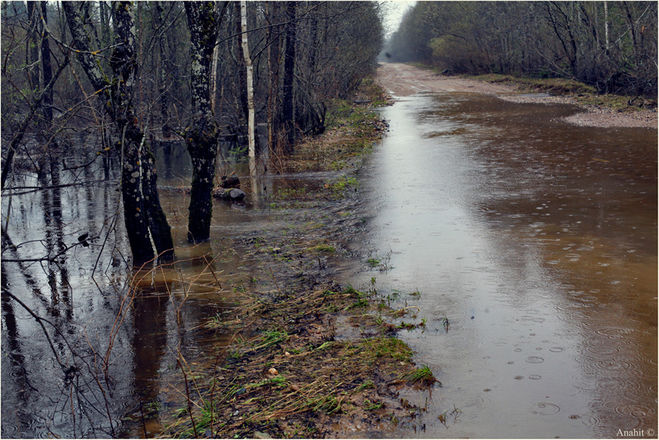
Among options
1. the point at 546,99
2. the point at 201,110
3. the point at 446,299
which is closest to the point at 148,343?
the point at 446,299

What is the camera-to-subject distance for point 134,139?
8273 mm

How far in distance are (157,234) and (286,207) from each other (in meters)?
3.95

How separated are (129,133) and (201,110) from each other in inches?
55.2

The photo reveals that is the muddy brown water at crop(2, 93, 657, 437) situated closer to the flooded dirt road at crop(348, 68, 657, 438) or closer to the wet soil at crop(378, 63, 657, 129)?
the flooded dirt road at crop(348, 68, 657, 438)

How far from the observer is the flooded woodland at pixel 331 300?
472cm

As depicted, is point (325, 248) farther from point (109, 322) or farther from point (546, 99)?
point (546, 99)

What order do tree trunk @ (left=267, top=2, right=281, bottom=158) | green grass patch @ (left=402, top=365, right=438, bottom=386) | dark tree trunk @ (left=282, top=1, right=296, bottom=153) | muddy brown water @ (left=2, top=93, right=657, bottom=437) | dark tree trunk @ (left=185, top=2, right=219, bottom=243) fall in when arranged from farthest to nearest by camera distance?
dark tree trunk @ (left=282, top=1, right=296, bottom=153), tree trunk @ (left=267, top=2, right=281, bottom=158), dark tree trunk @ (left=185, top=2, right=219, bottom=243), green grass patch @ (left=402, top=365, right=438, bottom=386), muddy brown water @ (left=2, top=93, right=657, bottom=437)

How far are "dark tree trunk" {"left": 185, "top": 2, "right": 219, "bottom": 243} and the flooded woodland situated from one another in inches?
1.7

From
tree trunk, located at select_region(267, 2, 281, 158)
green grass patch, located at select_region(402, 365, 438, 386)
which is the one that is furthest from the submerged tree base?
tree trunk, located at select_region(267, 2, 281, 158)

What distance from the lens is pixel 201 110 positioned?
9297mm

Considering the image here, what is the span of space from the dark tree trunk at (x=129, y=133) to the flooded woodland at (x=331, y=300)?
5 centimetres

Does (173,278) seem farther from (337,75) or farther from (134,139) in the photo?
(337,75)

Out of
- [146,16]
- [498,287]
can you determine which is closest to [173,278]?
[498,287]

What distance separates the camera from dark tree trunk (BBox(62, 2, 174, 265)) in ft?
26.5
